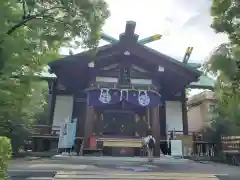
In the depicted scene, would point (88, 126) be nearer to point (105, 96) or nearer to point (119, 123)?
point (105, 96)

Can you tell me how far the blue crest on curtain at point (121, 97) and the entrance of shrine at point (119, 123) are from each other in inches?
83.8

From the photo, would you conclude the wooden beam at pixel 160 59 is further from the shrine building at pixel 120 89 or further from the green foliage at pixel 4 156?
the green foliage at pixel 4 156

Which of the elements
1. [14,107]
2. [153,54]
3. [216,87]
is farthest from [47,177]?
[153,54]

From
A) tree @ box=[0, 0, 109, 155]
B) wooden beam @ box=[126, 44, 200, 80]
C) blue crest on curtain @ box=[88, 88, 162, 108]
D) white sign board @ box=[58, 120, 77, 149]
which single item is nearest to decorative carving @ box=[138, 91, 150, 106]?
blue crest on curtain @ box=[88, 88, 162, 108]

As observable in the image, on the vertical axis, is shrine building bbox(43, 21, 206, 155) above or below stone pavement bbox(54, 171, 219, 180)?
above

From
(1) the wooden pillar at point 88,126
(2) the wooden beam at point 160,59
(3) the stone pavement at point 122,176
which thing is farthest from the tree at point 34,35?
(2) the wooden beam at point 160,59

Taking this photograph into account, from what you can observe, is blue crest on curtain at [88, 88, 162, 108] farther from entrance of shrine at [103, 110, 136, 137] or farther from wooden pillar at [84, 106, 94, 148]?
entrance of shrine at [103, 110, 136, 137]

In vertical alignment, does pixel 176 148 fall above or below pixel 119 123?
below

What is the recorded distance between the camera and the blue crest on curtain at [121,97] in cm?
1466

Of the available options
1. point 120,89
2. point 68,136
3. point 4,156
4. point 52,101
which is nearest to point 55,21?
point 4,156

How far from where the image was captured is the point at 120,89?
14914 mm

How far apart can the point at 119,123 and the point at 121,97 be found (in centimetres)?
250

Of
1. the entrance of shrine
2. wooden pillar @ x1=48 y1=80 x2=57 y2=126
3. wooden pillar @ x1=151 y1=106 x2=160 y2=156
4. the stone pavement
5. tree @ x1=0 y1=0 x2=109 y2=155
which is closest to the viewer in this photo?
tree @ x1=0 y1=0 x2=109 y2=155

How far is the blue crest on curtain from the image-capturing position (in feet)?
48.1
